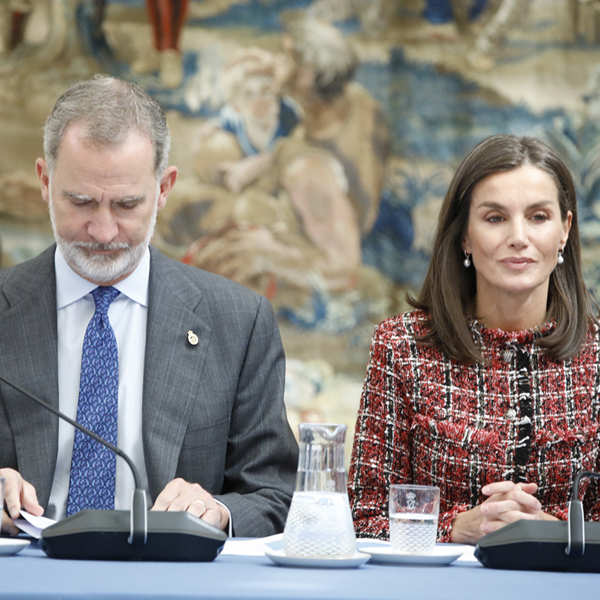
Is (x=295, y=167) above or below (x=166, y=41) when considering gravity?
below

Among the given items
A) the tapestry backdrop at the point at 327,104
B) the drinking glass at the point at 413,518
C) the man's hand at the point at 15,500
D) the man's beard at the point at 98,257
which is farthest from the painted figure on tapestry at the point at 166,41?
the drinking glass at the point at 413,518

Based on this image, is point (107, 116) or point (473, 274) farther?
point (473, 274)

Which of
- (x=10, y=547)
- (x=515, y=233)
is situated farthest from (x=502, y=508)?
(x=10, y=547)

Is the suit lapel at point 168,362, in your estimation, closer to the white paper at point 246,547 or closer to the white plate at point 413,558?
the white paper at point 246,547

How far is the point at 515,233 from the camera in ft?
9.69

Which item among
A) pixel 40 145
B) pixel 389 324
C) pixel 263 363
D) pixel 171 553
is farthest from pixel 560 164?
pixel 40 145

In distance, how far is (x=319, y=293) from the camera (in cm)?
691

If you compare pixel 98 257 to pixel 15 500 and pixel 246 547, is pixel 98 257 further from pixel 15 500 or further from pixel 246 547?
pixel 246 547

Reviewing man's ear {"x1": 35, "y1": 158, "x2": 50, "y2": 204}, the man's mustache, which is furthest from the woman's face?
man's ear {"x1": 35, "y1": 158, "x2": 50, "y2": 204}

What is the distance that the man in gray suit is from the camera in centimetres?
266

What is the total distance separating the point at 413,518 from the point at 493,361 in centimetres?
112

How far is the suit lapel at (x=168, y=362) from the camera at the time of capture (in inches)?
105

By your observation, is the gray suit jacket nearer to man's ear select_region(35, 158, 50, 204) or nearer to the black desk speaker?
man's ear select_region(35, 158, 50, 204)

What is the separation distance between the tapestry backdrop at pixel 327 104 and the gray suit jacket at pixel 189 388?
396 centimetres
